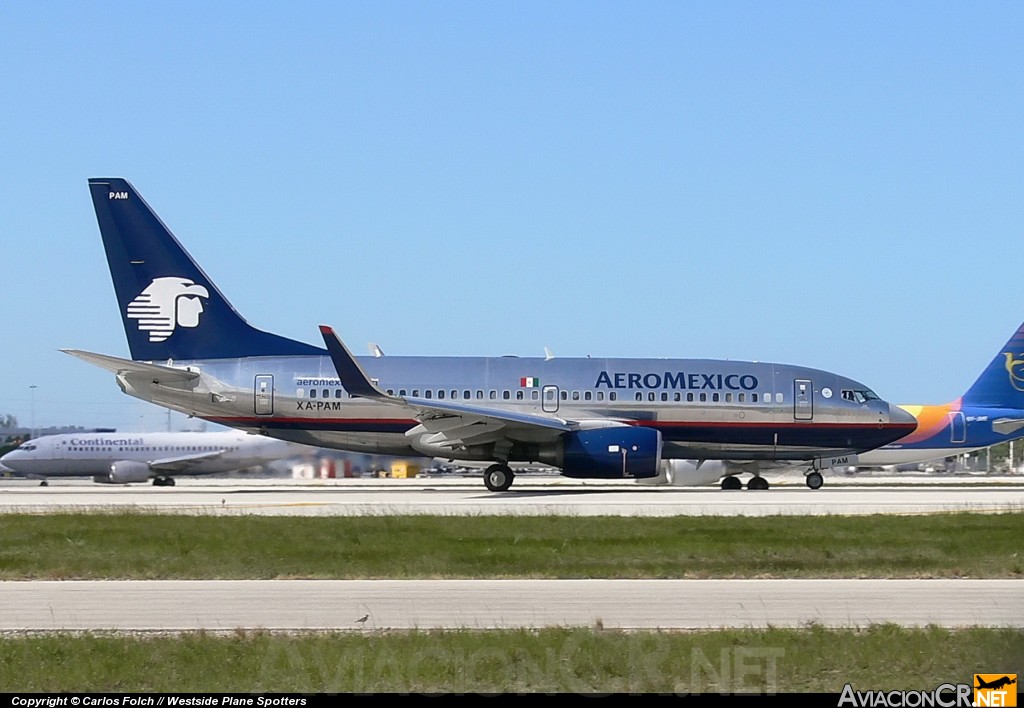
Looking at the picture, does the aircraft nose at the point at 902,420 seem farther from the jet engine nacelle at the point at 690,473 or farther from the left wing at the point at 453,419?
the jet engine nacelle at the point at 690,473

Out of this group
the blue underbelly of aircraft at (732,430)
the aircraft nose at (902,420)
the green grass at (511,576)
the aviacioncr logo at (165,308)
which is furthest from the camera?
the aircraft nose at (902,420)

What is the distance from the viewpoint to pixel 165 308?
→ 3409 cm

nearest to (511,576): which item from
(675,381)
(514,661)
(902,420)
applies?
(514,661)

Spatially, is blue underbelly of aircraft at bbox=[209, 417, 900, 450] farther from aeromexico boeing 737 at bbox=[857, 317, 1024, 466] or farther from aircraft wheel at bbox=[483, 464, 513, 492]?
aeromexico boeing 737 at bbox=[857, 317, 1024, 466]

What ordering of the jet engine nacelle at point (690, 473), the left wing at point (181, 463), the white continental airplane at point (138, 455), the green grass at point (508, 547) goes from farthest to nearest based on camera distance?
the left wing at point (181, 463), the white continental airplane at point (138, 455), the jet engine nacelle at point (690, 473), the green grass at point (508, 547)

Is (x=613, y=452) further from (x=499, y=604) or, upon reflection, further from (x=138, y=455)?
(x=138, y=455)

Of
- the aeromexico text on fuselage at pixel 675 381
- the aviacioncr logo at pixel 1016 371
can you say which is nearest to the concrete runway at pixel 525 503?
the aeromexico text on fuselage at pixel 675 381

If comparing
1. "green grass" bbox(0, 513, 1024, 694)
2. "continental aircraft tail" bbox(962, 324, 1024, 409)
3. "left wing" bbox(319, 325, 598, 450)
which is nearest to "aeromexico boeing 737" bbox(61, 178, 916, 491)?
"left wing" bbox(319, 325, 598, 450)

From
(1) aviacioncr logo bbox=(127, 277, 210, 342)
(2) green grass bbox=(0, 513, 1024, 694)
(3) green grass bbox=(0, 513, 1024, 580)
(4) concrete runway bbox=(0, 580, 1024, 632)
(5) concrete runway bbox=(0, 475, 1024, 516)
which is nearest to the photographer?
(2) green grass bbox=(0, 513, 1024, 694)

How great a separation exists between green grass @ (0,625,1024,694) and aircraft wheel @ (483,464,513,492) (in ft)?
74.8

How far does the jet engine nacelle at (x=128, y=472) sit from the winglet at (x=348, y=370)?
29.8m

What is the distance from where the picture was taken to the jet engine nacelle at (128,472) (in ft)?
186

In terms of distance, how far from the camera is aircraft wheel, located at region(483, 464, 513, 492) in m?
33.1

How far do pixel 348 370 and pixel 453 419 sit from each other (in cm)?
322
